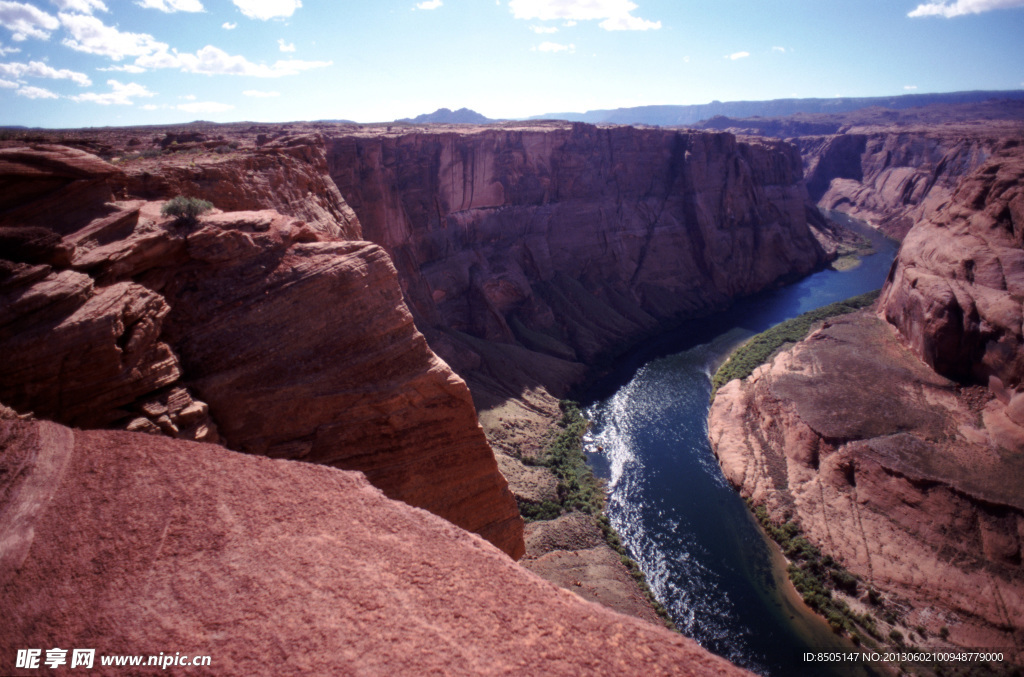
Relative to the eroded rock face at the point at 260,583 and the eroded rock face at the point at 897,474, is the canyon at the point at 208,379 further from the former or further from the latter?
the eroded rock face at the point at 897,474

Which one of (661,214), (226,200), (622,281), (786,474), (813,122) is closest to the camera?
(226,200)

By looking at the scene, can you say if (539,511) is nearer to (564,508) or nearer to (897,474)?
(564,508)

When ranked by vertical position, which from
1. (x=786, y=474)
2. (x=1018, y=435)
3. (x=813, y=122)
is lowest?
(x=786, y=474)

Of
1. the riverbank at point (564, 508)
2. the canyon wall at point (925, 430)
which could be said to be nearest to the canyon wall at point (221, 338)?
the riverbank at point (564, 508)

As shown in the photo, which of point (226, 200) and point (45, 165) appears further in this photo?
point (226, 200)

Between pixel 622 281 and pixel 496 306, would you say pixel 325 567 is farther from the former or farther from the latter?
pixel 622 281

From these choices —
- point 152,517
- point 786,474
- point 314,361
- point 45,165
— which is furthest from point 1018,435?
point 45,165

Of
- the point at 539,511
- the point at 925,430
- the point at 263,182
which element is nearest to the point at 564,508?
the point at 539,511
